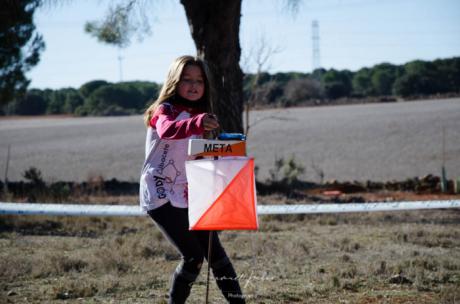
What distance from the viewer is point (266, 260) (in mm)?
6273

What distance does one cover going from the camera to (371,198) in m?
11.5

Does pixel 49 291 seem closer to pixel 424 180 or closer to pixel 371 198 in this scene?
pixel 371 198

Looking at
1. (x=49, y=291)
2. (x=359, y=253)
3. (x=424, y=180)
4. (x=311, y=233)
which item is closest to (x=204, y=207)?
(x=49, y=291)


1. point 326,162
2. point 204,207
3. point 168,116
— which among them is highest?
point 168,116

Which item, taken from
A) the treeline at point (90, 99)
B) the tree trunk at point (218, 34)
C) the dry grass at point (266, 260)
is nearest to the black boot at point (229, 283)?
the dry grass at point (266, 260)

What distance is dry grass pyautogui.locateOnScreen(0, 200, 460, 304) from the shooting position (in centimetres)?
495

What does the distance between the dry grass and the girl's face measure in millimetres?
1715

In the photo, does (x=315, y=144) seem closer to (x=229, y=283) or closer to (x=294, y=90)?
(x=294, y=90)

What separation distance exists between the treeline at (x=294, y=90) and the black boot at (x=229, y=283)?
934 centimetres

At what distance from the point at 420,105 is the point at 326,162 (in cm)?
1290

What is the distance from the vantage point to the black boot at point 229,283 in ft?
12.7

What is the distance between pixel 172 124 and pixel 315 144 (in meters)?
20.3

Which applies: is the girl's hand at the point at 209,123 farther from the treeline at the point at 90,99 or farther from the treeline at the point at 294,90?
the treeline at the point at 90,99

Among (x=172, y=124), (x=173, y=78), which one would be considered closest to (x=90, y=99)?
(x=173, y=78)
